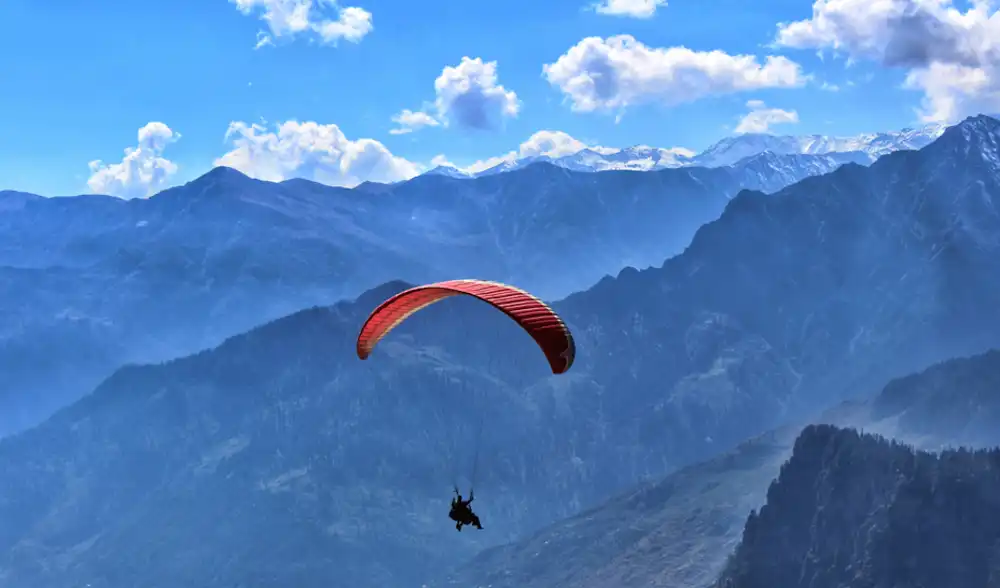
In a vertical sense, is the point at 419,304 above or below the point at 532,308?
above

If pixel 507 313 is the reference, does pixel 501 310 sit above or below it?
below

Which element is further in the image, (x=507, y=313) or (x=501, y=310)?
(x=507, y=313)

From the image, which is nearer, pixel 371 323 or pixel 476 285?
pixel 476 285

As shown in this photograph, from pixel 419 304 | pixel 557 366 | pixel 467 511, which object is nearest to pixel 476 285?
pixel 419 304

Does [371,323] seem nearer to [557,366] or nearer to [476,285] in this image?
[476,285]

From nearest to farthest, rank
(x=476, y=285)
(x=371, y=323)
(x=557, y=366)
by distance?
(x=557, y=366) < (x=476, y=285) < (x=371, y=323)
